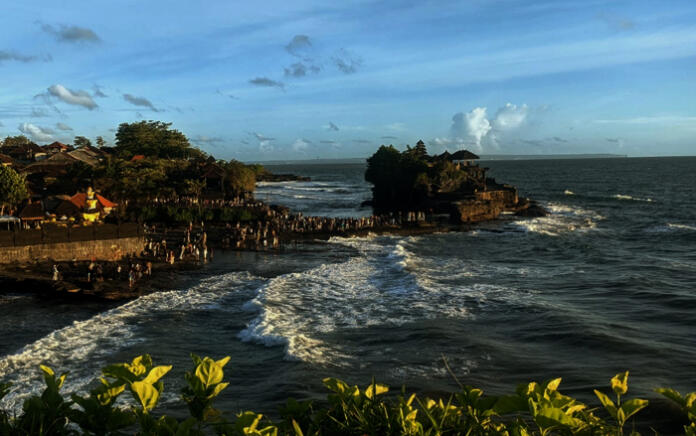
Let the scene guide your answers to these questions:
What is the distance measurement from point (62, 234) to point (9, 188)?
1336 cm

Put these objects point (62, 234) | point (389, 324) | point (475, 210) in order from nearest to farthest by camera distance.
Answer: point (389, 324) → point (62, 234) → point (475, 210)

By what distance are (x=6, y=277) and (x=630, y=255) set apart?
37.7 m

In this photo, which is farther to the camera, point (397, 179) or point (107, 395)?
point (397, 179)

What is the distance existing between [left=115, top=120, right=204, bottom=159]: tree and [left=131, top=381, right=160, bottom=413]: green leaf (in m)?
93.6

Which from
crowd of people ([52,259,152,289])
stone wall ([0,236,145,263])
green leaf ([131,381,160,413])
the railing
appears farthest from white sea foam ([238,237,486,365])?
green leaf ([131,381,160,413])

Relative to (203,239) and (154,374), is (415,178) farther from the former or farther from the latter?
(154,374)

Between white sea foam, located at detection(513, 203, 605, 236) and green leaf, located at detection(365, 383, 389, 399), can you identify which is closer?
green leaf, located at detection(365, 383, 389, 399)

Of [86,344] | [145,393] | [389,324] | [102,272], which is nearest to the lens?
[145,393]

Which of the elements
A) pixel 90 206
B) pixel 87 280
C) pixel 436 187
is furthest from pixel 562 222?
pixel 87 280

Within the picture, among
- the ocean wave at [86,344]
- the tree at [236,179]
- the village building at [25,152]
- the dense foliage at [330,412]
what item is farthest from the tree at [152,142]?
the dense foliage at [330,412]

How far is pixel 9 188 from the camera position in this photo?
130 ft

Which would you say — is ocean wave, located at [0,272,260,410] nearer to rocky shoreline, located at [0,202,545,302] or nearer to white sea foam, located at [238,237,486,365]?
rocky shoreline, located at [0,202,545,302]

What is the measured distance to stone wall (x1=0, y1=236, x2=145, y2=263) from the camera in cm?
2872

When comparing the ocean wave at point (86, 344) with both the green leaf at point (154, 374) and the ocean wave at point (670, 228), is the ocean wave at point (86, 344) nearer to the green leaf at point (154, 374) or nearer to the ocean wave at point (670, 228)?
the green leaf at point (154, 374)
